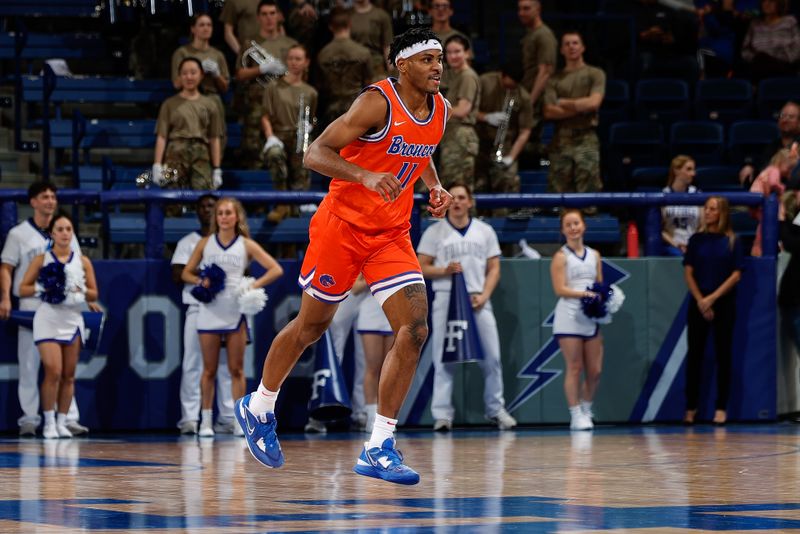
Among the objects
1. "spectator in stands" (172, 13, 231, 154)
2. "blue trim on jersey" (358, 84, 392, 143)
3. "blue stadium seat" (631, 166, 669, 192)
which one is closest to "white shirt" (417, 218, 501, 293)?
"spectator in stands" (172, 13, 231, 154)

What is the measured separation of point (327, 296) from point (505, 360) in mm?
5636

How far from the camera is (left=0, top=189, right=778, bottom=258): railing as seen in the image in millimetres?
12508

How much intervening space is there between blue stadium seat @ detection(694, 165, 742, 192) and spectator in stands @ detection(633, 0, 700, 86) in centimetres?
242

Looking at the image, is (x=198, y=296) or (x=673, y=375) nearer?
(x=198, y=296)

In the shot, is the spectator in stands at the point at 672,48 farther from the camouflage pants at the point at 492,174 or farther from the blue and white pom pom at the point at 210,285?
the blue and white pom pom at the point at 210,285

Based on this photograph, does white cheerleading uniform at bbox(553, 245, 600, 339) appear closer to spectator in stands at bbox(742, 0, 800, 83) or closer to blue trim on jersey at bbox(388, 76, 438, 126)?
blue trim on jersey at bbox(388, 76, 438, 126)

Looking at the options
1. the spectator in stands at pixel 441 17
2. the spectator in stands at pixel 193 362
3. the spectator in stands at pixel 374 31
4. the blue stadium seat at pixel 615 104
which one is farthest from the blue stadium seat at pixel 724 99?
the spectator in stands at pixel 193 362

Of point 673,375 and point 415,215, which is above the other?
point 415,215

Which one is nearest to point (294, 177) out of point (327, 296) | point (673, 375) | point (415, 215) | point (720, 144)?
point (415, 215)

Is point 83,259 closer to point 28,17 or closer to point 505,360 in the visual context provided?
point 505,360

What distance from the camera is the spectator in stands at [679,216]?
13.8 metres

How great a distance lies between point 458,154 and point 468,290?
2050mm

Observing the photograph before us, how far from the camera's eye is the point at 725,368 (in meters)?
13.1

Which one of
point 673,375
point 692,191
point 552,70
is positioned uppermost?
point 552,70
